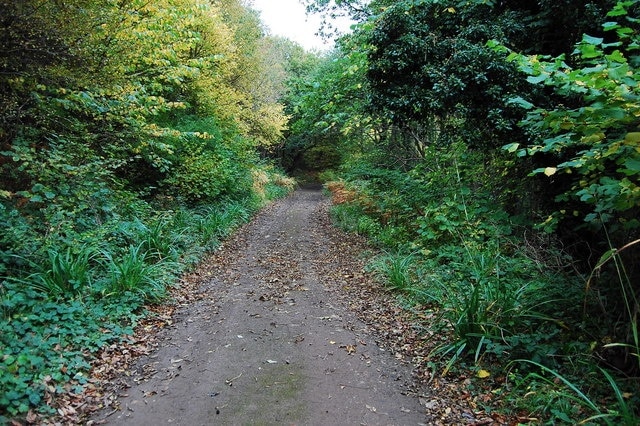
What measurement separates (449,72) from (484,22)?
106 cm

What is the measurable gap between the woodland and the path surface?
1.89ft

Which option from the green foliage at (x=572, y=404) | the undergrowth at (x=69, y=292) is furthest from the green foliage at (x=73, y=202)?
the green foliage at (x=572, y=404)

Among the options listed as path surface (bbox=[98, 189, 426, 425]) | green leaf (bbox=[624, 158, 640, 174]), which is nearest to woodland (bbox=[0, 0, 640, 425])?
green leaf (bbox=[624, 158, 640, 174])

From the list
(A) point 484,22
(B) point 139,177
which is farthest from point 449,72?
(B) point 139,177

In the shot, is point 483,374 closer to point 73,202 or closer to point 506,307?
point 506,307

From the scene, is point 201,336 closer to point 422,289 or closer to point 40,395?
point 40,395

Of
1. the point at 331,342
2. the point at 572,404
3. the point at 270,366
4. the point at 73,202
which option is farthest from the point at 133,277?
the point at 572,404

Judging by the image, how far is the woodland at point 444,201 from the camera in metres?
3.10

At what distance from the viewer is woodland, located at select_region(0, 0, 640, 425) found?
310 centimetres

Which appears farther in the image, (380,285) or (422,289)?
(380,285)

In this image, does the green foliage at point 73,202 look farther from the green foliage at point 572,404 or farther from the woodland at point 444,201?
the green foliage at point 572,404

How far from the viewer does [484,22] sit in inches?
Answer: 229

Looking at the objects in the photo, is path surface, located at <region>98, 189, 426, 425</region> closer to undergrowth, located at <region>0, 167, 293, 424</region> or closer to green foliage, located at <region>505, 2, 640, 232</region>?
undergrowth, located at <region>0, 167, 293, 424</region>

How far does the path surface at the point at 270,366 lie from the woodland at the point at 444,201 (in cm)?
57
